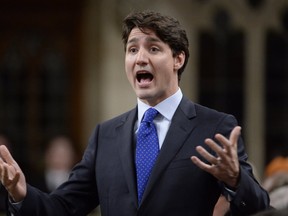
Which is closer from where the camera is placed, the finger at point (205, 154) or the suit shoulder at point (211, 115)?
the finger at point (205, 154)

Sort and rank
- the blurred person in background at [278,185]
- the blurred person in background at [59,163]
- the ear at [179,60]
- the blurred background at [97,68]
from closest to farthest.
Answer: the ear at [179,60] → the blurred person in background at [278,185] → the blurred person in background at [59,163] → the blurred background at [97,68]

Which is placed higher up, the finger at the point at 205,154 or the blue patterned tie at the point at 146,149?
the finger at the point at 205,154

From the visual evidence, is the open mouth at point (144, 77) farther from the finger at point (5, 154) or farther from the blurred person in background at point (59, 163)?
the blurred person in background at point (59, 163)

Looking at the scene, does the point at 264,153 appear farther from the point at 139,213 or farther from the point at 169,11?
the point at 139,213

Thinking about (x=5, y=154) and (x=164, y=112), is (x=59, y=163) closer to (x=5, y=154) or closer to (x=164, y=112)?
(x=164, y=112)

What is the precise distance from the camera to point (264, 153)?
1321 cm

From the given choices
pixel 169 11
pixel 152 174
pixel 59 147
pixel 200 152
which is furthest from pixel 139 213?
pixel 169 11

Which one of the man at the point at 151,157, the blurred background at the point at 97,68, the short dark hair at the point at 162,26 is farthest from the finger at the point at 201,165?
the blurred background at the point at 97,68

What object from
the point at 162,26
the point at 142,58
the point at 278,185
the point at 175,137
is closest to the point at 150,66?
the point at 142,58

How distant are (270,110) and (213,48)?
881mm

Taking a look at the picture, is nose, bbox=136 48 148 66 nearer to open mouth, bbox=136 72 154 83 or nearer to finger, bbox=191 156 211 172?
open mouth, bbox=136 72 154 83

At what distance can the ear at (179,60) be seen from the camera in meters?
4.82

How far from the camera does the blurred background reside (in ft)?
43.2

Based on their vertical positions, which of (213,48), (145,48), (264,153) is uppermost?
(145,48)
